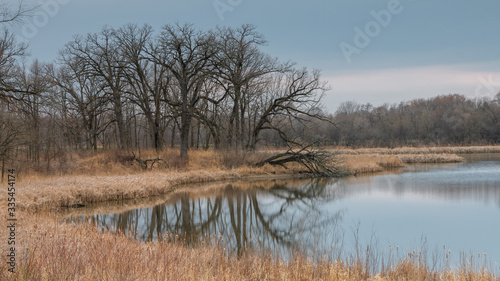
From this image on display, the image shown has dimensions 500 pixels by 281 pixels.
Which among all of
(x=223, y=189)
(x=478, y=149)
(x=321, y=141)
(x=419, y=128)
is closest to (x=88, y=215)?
(x=223, y=189)

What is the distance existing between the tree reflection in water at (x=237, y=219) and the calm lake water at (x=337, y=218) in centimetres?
3

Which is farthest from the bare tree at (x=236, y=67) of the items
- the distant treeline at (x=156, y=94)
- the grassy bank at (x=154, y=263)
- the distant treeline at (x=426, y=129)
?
the distant treeline at (x=426, y=129)

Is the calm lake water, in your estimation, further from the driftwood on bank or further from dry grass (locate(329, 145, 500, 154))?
dry grass (locate(329, 145, 500, 154))

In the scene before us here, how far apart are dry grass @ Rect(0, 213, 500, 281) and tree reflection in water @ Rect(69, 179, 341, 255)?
2212 millimetres

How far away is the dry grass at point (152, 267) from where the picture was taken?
208 inches

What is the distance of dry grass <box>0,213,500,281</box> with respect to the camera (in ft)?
17.4

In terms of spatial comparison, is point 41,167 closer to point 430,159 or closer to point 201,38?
point 201,38

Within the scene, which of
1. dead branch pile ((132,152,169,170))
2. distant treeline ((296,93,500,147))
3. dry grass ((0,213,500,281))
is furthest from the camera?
distant treeline ((296,93,500,147))

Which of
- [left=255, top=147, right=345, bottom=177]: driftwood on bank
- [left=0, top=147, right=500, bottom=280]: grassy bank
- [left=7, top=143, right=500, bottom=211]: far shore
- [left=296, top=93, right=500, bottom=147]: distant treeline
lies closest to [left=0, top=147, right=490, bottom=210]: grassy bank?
[left=7, top=143, right=500, bottom=211]: far shore

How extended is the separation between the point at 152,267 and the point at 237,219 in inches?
363

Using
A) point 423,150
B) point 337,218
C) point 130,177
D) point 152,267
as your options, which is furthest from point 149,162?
point 423,150

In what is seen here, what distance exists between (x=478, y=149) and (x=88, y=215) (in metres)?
54.7

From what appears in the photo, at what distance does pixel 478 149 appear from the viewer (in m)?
53.6

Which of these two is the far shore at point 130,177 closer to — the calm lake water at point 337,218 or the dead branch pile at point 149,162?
the dead branch pile at point 149,162
